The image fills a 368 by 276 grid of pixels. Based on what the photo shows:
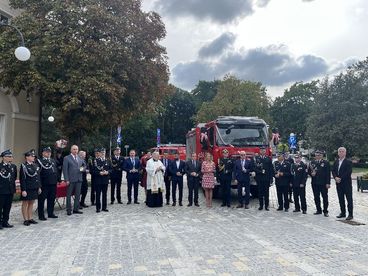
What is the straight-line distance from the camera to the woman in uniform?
10.0m

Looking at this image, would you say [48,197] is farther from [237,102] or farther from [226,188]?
[237,102]

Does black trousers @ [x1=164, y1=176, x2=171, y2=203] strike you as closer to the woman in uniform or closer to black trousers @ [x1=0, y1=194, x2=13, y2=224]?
the woman in uniform

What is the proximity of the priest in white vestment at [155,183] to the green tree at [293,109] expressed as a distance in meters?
60.0

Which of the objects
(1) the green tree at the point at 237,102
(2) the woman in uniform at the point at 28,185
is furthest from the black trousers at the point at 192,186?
(1) the green tree at the point at 237,102

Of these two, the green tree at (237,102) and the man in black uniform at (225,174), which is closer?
the man in black uniform at (225,174)

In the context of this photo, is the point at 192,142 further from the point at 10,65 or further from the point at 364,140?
the point at 364,140

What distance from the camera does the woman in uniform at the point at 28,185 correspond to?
10.0 meters

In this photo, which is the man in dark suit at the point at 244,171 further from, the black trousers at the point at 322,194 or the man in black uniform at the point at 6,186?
the man in black uniform at the point at 6,186

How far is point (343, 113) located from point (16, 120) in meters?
39.0

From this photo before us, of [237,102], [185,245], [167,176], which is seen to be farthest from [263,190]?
[237,102]

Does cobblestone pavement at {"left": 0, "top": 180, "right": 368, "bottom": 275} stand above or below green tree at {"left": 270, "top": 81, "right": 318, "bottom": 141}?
below

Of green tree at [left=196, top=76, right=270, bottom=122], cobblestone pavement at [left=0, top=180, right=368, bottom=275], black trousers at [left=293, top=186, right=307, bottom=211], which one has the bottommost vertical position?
cobblestone pavement at [left=0, top=180, right=368, bottom=275]

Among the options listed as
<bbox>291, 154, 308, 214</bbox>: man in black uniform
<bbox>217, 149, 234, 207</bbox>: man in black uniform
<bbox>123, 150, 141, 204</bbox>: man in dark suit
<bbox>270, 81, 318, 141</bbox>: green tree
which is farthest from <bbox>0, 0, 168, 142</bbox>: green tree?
<bbox>270, 81, 318, 141</bbox>: green tree

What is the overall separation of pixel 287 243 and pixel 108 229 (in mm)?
4027
